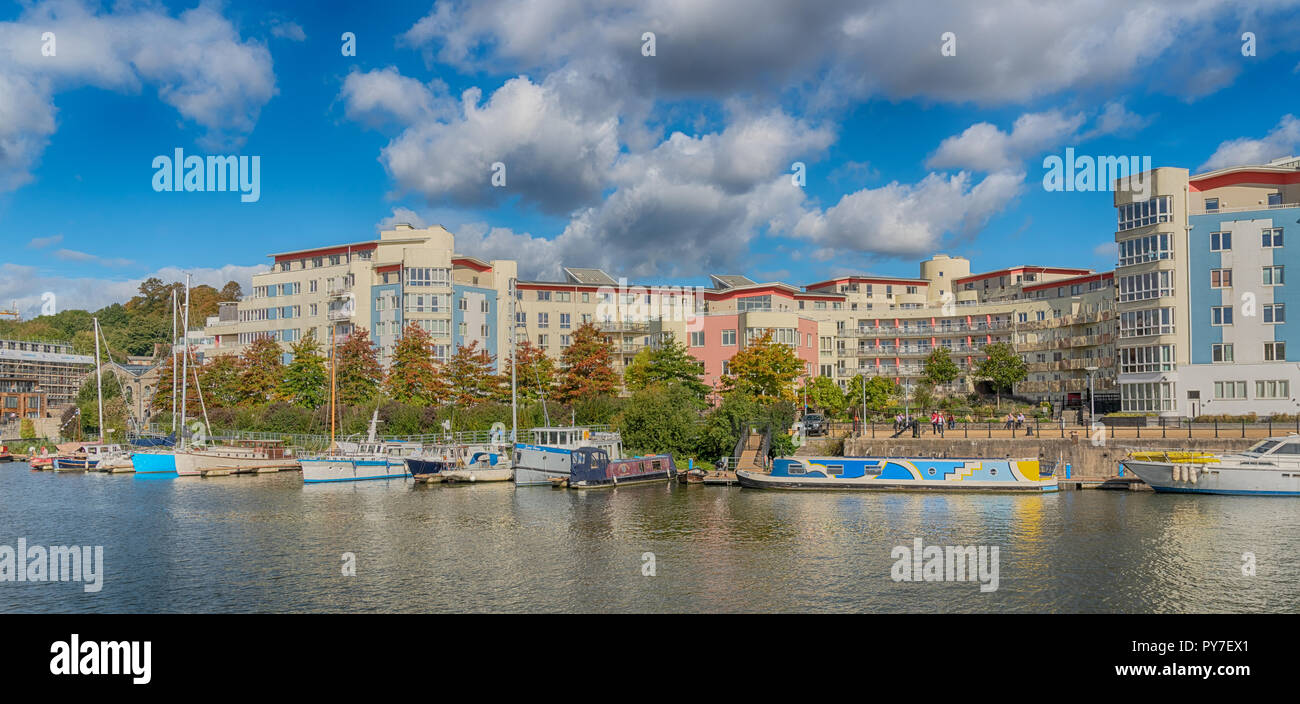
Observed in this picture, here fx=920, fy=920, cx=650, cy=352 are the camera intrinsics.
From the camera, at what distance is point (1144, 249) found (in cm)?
6838

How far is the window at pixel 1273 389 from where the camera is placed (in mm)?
63062

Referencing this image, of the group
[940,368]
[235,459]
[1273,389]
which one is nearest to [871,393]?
[940,368]

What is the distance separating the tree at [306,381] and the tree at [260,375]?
1523 mm

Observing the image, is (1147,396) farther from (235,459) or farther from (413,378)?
(235,459)

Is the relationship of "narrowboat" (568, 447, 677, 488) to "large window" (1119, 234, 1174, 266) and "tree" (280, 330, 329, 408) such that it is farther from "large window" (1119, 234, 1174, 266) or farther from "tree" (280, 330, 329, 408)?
"large window" (1119, 234, 1174, 266)

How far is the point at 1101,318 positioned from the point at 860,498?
207ft

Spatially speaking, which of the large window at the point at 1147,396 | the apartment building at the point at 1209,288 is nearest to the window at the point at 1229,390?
the apartment building at the point at 1209,288

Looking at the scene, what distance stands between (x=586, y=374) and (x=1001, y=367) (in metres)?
49.2

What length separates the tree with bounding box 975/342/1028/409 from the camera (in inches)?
3947

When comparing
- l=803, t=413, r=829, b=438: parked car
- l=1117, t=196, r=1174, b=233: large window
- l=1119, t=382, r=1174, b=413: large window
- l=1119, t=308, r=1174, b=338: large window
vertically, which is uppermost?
l=1117, t=196, r=1174, b=233: large window

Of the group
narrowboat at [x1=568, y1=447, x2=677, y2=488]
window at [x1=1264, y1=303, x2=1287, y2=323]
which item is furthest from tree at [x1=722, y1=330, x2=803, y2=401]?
window at [x1=1264, y1=303, x2=1287, y2=323]

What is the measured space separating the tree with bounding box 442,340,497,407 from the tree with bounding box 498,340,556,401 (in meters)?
1.40

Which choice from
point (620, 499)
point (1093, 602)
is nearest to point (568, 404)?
point (620, 499)
